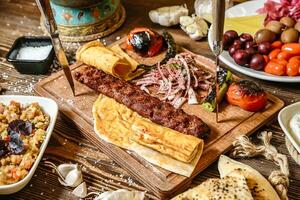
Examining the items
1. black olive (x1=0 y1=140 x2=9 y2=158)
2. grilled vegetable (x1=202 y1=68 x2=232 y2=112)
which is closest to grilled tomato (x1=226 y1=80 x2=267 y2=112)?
grilled vegetable (x1=202 y1=68 x2=232 y2=112)

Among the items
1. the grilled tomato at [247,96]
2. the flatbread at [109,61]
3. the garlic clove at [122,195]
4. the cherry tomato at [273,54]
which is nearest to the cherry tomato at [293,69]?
the cherry tomato at [273,54]

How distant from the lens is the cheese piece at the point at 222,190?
1.44m

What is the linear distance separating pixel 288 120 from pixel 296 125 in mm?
46

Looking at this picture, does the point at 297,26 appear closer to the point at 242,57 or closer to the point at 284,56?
the point at 284,56

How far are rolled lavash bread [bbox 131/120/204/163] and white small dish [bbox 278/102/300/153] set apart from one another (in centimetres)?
29

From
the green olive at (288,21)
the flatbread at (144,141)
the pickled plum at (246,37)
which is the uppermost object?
the green olive at (288,21)

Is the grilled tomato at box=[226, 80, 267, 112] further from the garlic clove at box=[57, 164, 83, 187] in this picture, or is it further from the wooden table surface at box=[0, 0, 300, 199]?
the garlic clove at box=[57, 164, 83, 187]

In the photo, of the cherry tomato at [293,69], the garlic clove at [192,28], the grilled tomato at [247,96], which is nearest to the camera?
the grilled tomato at [247,96]

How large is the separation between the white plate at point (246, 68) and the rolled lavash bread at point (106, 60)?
0.42m

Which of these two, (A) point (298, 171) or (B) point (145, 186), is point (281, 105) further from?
(B) point (145, 186)

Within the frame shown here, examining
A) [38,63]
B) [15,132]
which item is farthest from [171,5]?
[15,132]

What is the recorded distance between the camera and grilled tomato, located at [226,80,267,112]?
1812 millimetres

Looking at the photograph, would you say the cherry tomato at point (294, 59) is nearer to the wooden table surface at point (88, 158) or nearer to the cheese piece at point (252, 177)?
the wooden table surface at point (88, 158)

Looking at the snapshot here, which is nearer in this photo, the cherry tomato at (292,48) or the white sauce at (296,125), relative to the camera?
the white sauce at (296,125)
